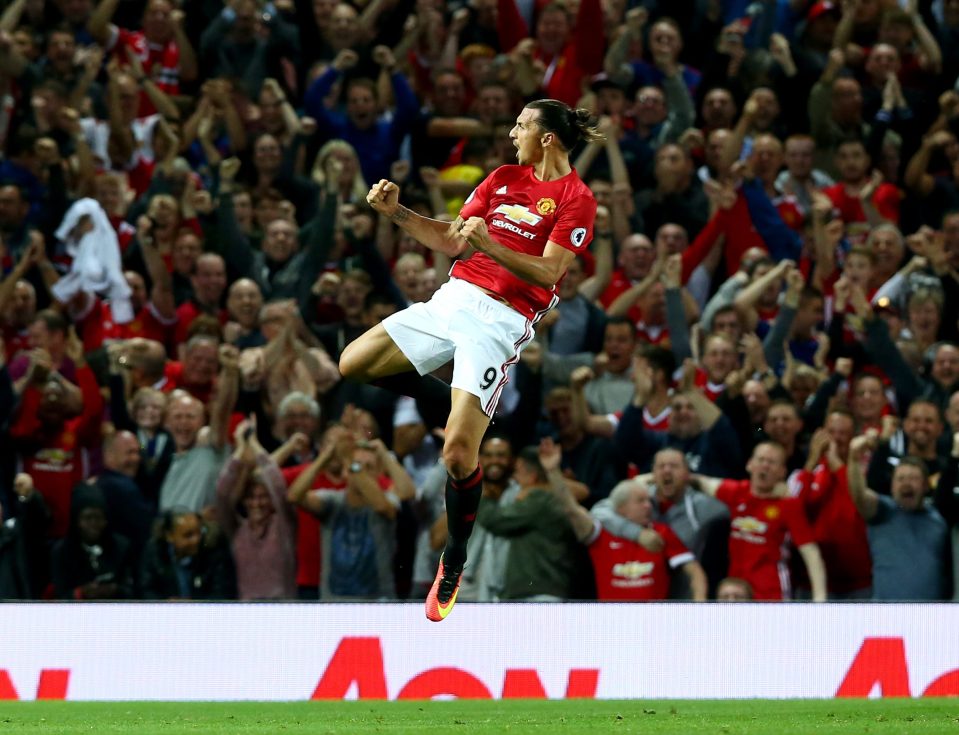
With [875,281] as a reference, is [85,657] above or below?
below

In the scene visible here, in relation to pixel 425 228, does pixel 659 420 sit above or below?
below

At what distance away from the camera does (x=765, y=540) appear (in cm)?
1188

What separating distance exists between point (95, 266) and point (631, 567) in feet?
16.9

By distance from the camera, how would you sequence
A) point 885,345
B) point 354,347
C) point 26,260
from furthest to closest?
point 26,260
point 885,345
point 354,347

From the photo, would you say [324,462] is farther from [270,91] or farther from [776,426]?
[270,91]

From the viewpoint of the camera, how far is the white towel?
1402cm

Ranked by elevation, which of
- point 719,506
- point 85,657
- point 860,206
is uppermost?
point 860,206

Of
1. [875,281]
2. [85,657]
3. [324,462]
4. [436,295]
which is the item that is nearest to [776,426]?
[875,281]

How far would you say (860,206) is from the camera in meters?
15.0

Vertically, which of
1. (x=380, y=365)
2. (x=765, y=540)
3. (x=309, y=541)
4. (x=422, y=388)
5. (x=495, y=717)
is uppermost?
(x=380, y=365)

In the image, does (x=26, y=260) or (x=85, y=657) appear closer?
(x=85, y=657)

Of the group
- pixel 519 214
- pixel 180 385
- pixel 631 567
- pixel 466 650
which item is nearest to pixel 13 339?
pixel 180 385

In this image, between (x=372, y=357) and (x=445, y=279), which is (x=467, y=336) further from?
(x=445, y=279)

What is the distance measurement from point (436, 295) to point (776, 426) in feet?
13.9
